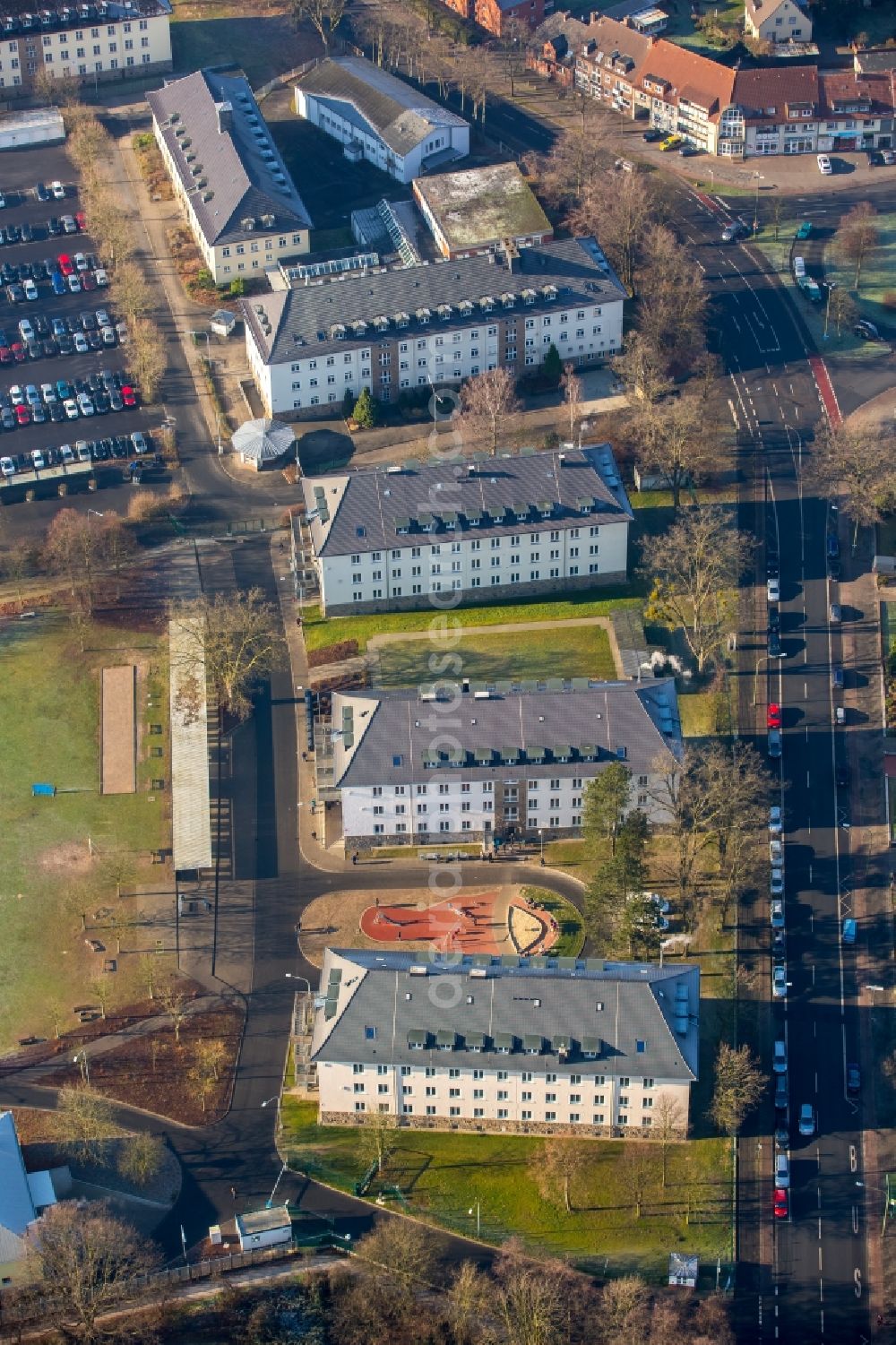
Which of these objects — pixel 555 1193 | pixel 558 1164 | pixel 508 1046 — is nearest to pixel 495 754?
pixel 508 1046

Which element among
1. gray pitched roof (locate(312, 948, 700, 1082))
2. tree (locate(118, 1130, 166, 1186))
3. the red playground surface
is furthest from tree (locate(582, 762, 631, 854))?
tree (locate(118, 1130, 166, 1186))

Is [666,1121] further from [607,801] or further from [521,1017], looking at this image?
[607,801]

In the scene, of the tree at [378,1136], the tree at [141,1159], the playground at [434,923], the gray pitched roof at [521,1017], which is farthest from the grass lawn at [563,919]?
the tree at [141,1159]

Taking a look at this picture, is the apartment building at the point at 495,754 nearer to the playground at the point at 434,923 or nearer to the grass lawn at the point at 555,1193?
the playground at the point at 434,923

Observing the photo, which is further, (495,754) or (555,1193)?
(495,754)

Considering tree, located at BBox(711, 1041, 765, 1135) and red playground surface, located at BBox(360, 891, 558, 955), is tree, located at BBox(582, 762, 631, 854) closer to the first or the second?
red playground surface, located at BBox(360, 891, 558, 955)

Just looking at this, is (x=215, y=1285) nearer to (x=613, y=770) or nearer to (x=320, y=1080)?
(x=320, y=1080)
